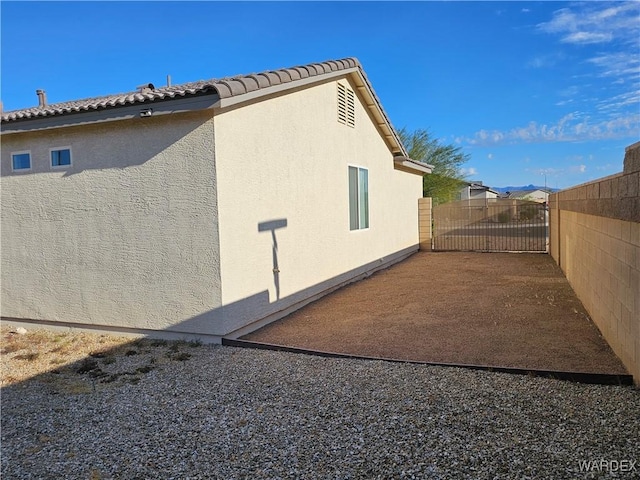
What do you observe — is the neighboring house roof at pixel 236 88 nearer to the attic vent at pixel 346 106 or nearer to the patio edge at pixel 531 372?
the attic vent at pixel 346 106

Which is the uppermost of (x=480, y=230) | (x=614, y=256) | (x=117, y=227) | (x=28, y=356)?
(x=117, y=227)

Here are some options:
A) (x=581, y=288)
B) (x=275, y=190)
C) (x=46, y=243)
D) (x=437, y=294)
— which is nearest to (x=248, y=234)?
(x=275, y=190)

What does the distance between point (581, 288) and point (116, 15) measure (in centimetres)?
1192

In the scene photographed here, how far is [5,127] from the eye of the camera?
8.02m

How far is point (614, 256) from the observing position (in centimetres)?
582

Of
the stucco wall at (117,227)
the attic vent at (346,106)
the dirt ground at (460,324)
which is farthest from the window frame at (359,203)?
the stucco wall at (117,227)

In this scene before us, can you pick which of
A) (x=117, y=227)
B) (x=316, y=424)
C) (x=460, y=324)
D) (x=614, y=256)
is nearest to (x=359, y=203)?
(x=460, y=324)

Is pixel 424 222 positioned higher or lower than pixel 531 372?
higher

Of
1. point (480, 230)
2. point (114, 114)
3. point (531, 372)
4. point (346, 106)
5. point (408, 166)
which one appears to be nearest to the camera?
point (531, 372)

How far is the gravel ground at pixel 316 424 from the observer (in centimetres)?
339

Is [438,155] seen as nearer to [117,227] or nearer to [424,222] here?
[424,222]

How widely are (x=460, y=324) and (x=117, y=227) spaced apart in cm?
582

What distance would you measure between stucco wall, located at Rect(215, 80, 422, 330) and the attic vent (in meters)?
0.23

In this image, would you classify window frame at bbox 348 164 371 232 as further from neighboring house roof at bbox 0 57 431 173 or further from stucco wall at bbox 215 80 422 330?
neighboring house roof at bbox 0 57 431 173
